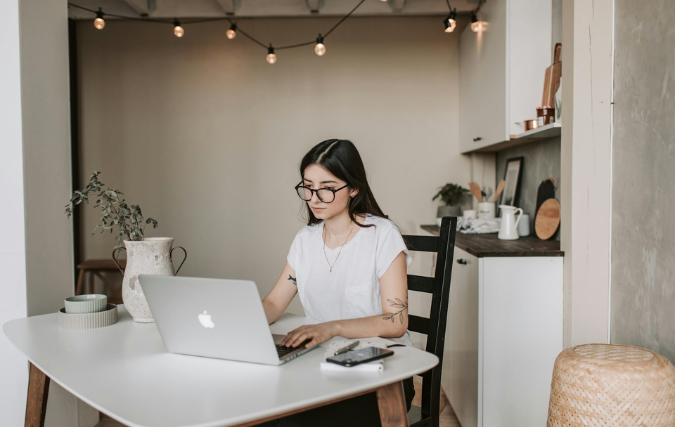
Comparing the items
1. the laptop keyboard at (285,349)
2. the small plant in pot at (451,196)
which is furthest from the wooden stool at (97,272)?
the laptop keyboard at (285,349)

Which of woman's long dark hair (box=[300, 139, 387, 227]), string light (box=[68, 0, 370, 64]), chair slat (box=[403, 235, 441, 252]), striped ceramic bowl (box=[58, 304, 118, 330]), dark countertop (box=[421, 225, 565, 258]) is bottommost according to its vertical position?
striped ceramic bowl (box=[58, 304, 118, 330])

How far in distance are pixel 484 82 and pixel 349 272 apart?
6.63 feet

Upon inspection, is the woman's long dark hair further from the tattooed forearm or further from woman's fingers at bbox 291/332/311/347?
woman's fingers at bbox 291/332/311/347

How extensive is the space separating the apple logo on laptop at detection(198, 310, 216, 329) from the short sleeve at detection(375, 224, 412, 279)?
0.55 meters

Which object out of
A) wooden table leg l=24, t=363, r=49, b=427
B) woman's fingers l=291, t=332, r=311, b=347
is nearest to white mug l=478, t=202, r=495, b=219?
woman's fingers l=291, t=332, r=311, b=347

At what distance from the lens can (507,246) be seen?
2.25 metres

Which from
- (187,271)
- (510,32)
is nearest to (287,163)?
(187,271)

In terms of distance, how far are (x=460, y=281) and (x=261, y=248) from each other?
1.90 m

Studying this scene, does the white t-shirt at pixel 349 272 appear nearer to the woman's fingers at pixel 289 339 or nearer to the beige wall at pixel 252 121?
the woman's fingers at pixel 289 339

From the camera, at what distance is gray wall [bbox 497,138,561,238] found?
2.68m

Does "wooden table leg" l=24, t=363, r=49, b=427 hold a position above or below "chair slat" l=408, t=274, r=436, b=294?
below

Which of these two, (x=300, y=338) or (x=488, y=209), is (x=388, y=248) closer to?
(x=300, y=338)

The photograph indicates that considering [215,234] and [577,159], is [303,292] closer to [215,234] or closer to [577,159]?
[577,159]

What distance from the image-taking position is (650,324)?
1.64 metres
